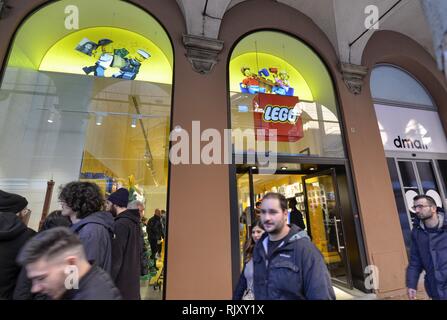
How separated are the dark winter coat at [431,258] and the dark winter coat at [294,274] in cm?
167

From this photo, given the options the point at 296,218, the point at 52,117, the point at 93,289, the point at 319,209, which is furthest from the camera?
the point at 319,209

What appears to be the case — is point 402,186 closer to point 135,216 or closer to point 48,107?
point 135,216

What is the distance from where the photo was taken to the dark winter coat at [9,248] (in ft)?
5.20

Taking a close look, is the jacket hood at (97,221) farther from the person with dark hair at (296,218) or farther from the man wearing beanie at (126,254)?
the person with dark hair at (296,218)

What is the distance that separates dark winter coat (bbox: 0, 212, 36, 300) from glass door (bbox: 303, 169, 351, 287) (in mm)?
5350

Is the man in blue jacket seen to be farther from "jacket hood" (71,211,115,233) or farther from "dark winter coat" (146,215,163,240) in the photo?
"dark winter coat" (146,215,163,240)

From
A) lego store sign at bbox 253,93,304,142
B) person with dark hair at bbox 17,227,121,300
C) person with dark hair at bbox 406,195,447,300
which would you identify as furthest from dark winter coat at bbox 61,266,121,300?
lego store sign at bbox 253,93,304,142

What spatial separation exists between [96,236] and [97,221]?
0.12 m

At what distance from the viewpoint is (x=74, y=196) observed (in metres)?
2.03

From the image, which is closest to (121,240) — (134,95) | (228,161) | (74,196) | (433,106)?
(74,196)

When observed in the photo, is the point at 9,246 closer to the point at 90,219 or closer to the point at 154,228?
the point at 90,219

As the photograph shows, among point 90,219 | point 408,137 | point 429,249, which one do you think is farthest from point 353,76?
point 90,219

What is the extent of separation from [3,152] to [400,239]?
810 centimetres

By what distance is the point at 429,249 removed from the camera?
244 centimetres
